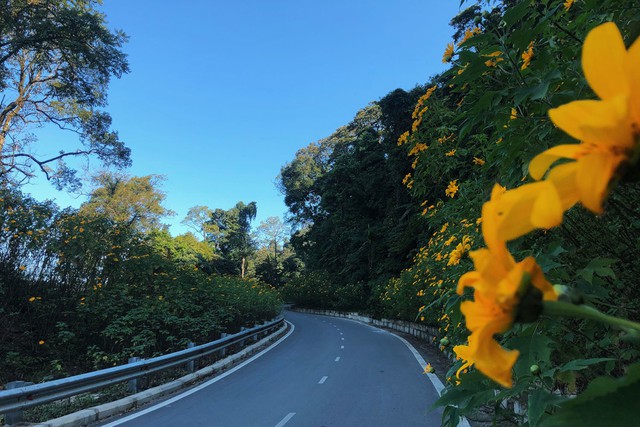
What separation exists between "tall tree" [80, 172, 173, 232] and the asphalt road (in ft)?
127

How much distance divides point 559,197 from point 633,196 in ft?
7.66

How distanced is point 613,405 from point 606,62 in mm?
360

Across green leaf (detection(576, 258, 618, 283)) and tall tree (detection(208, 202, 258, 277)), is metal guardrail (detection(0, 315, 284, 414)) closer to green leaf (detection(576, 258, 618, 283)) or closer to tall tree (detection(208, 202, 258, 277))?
green leaf (detection(576, 258, 618, 283))


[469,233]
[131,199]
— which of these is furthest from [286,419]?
[131,199]

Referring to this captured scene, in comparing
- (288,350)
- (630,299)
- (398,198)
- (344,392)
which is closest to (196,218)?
(398,198)

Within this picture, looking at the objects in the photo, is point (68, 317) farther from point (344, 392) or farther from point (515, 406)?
point (515, 406)

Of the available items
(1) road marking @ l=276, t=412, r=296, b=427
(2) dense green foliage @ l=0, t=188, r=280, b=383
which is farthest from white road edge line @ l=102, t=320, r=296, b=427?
(1) road marking @ l=276, t=412, r=296, b=427

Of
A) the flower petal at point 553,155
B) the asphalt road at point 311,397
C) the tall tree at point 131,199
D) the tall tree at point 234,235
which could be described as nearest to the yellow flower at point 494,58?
the flower petal at point 553,155

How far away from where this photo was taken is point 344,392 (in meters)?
8.19

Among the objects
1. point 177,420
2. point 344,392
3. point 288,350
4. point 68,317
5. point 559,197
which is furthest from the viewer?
point 288,350

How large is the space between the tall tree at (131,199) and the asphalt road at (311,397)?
38782mm

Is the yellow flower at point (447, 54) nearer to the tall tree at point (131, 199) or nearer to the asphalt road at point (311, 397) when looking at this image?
the asphalt road at point (311, 397)

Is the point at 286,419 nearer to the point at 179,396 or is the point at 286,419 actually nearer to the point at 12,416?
the point at 179,396

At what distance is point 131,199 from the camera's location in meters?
47.2
